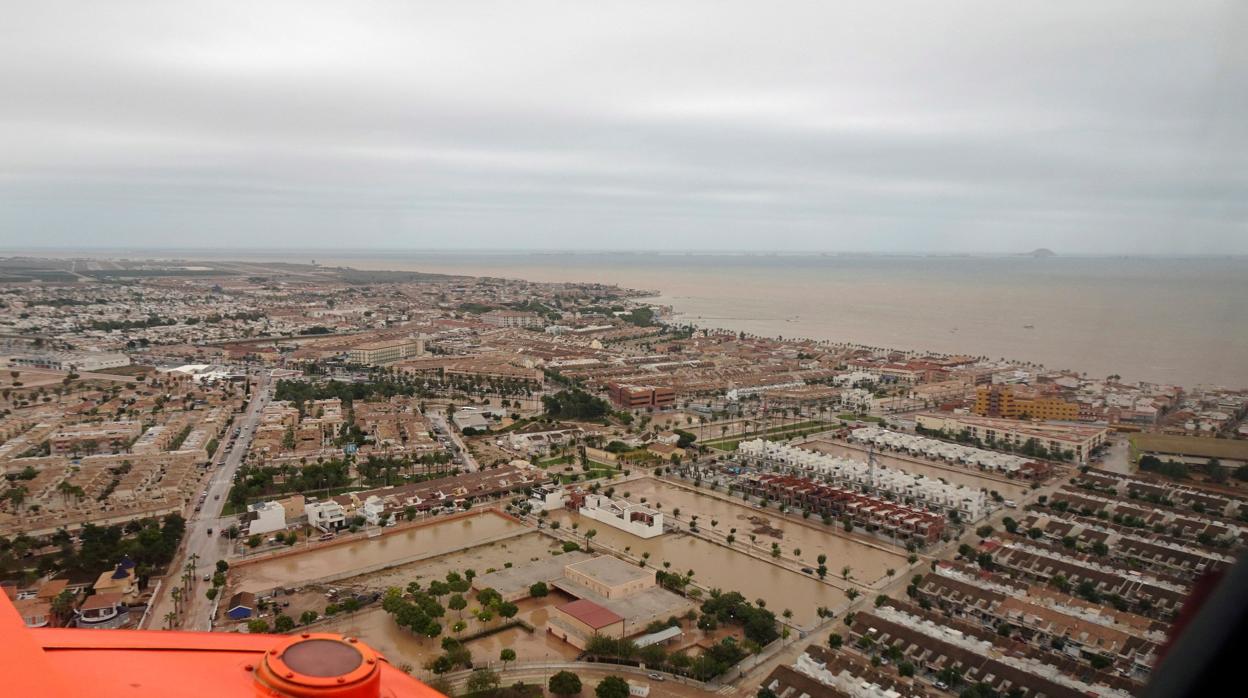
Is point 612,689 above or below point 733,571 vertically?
above

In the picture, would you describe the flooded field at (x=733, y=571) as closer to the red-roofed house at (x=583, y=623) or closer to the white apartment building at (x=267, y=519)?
the red-roofed house at (x=583, y=623)

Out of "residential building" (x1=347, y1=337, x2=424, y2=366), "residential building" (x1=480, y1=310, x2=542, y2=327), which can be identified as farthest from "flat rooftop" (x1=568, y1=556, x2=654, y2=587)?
"residential building" (x1=480, y1=310, x2=542, y2=327)

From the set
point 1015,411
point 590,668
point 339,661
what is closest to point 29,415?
point 590,668

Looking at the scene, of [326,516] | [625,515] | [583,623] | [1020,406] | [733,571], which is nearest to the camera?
[583,623]

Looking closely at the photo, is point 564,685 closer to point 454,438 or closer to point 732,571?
point 732,571

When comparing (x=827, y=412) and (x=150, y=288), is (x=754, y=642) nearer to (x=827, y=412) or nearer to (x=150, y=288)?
(x=827, y=412)

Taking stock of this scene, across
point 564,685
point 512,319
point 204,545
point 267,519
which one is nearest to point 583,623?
point 564,685

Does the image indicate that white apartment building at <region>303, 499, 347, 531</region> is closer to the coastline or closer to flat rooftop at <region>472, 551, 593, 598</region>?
flat rooftop at <region>472, 551, 593, 598</region>
